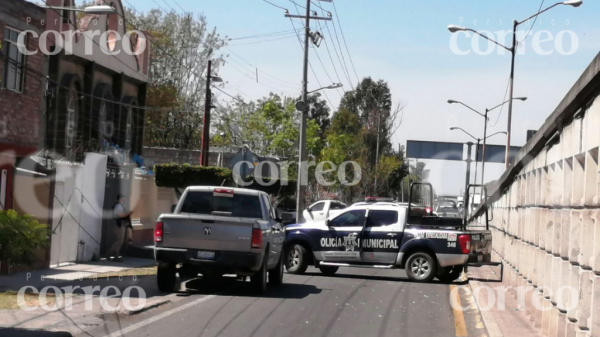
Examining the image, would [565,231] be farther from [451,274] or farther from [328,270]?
[328,270]

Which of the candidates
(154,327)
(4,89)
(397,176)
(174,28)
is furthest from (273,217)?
(397,176)

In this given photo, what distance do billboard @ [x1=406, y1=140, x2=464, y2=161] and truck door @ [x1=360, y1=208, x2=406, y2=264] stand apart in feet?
178

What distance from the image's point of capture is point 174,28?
210 feet

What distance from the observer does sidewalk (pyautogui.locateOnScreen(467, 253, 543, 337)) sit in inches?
454

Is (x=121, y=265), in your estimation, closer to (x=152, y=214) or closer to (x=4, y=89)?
(x=4, y=89)

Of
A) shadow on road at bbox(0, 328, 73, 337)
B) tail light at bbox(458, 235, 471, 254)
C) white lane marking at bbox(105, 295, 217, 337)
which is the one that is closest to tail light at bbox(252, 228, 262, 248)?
white lane marking at bbox(105, 295, 217, 337)

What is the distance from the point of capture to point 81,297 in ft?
44.8

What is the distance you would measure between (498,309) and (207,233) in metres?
5.02

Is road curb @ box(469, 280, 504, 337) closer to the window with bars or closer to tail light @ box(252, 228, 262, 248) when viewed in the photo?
tail light @ box(252, 228, 262, 248)

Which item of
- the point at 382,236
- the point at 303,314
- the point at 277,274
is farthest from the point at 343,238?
the point at 303,314

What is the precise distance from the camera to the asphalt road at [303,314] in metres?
11.2

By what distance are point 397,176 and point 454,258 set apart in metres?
67.9

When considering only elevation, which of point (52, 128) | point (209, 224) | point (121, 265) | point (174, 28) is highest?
point (174, 28)

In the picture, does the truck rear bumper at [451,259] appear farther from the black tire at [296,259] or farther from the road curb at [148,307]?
the road curb at [148,307]
